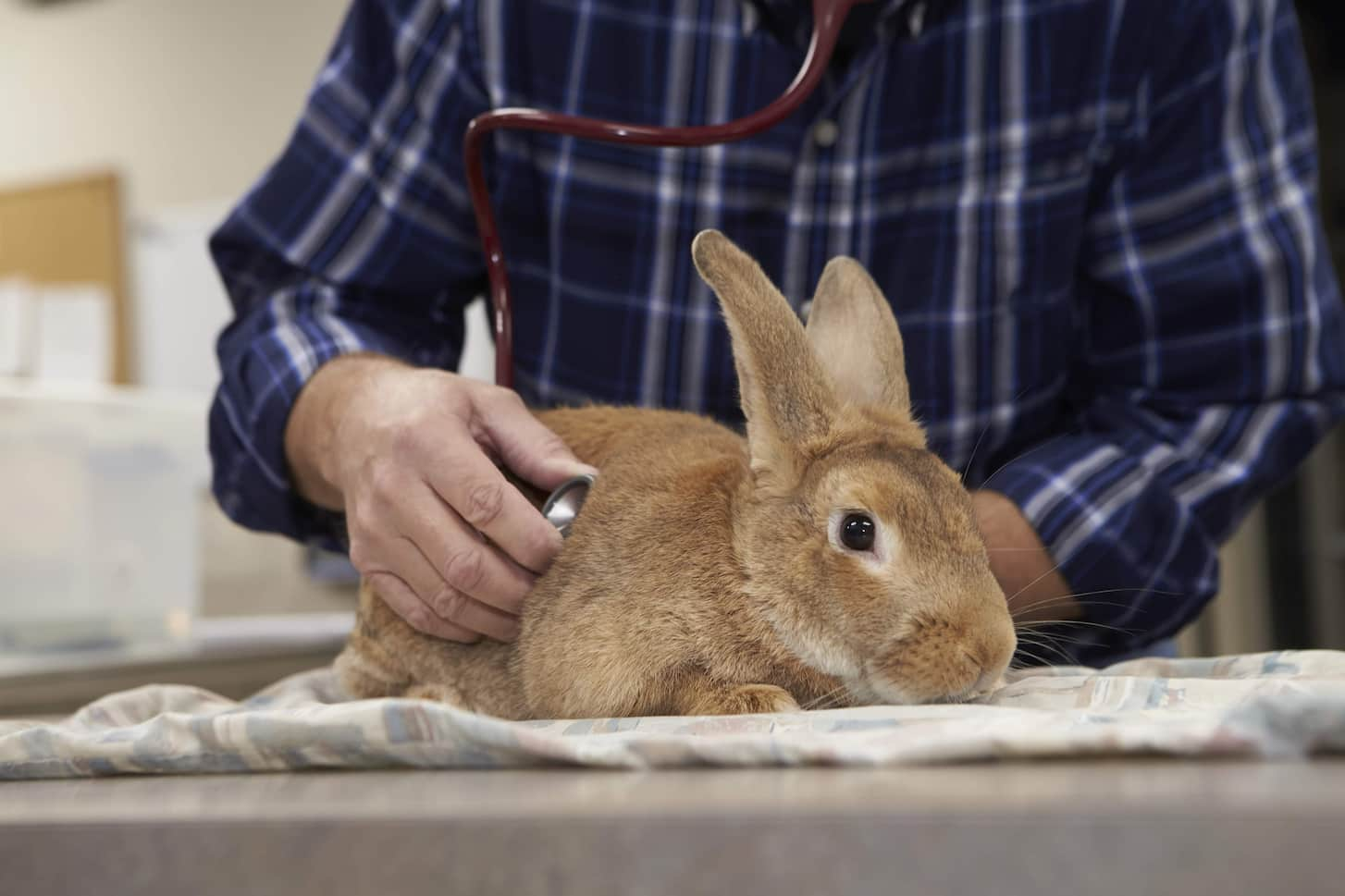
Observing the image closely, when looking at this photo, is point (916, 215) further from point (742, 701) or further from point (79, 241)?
point (79, 241)

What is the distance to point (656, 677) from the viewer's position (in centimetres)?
92

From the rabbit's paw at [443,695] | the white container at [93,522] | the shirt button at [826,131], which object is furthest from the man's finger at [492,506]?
the white container at [93,522]

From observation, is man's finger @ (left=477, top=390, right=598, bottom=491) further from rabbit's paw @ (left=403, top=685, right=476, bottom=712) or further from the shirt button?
the shirt button

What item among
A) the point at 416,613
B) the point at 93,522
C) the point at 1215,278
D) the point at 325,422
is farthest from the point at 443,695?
the point at 93,522

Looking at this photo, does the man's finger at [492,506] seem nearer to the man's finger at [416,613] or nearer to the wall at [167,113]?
the man's finger at [416,613]

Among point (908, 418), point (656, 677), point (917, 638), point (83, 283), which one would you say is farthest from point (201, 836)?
point (83, 283)

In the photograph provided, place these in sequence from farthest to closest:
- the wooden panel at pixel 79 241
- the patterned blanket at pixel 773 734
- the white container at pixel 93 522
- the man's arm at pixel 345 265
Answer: the wooden panel at pixel 79 241 → the white container at pixel 93 522 → the man's arm at pixel 345 265 → the patterned blanket at pixel 773 734

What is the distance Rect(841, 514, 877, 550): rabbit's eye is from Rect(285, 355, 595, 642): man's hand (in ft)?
0.78

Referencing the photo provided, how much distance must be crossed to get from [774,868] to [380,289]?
112 centimetres

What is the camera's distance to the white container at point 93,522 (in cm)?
258

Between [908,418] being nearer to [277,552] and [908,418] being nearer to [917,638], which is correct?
[917,638]

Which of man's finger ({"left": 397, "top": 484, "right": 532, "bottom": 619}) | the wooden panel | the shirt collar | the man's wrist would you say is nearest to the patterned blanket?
man's finger ({"left": 397, "top": 484, "right": 532, "bottom": 619})

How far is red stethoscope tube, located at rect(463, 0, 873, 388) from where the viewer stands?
104cm

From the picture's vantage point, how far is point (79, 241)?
4.55 meters
